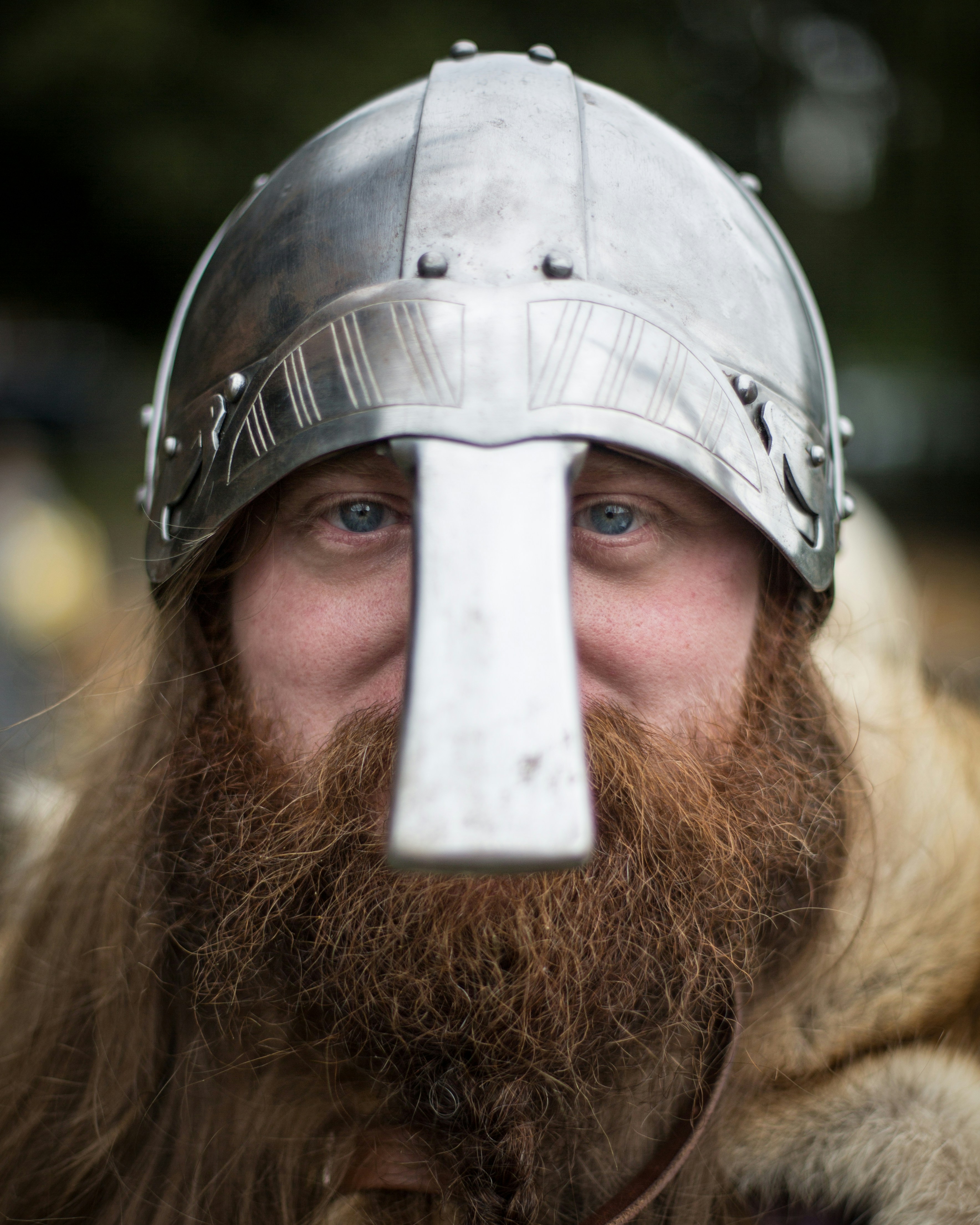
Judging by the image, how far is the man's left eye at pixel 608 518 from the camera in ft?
4.05

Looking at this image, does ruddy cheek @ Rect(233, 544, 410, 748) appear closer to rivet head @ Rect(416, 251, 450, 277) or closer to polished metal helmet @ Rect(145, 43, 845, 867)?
→ polished metal helmet @ Rect(145, 43, 845, 867)

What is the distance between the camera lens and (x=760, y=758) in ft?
4.45

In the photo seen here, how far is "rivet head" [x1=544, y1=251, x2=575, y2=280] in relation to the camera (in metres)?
1.16

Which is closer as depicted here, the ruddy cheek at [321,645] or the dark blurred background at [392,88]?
the ruddy cheek at [321,645]

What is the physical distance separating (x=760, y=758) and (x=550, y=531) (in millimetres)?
548

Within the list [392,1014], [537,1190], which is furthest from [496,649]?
[537,1190]

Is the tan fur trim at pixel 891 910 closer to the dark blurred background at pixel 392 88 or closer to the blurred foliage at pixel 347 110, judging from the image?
the dark blurred background at pixel 392 88

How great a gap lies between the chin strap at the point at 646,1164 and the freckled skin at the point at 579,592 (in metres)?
0.42

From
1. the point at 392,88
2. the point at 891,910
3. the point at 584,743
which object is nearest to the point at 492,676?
the point at 584,743

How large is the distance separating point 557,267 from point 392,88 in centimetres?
679

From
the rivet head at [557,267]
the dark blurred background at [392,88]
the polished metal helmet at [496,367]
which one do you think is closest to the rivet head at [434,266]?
the polished metal helmet at [496,367]

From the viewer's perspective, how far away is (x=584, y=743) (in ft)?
3.33

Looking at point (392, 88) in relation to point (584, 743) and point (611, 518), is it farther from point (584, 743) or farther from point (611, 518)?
point (584, 743)

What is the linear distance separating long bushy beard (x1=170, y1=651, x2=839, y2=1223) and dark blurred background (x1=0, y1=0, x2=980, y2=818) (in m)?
3.64
